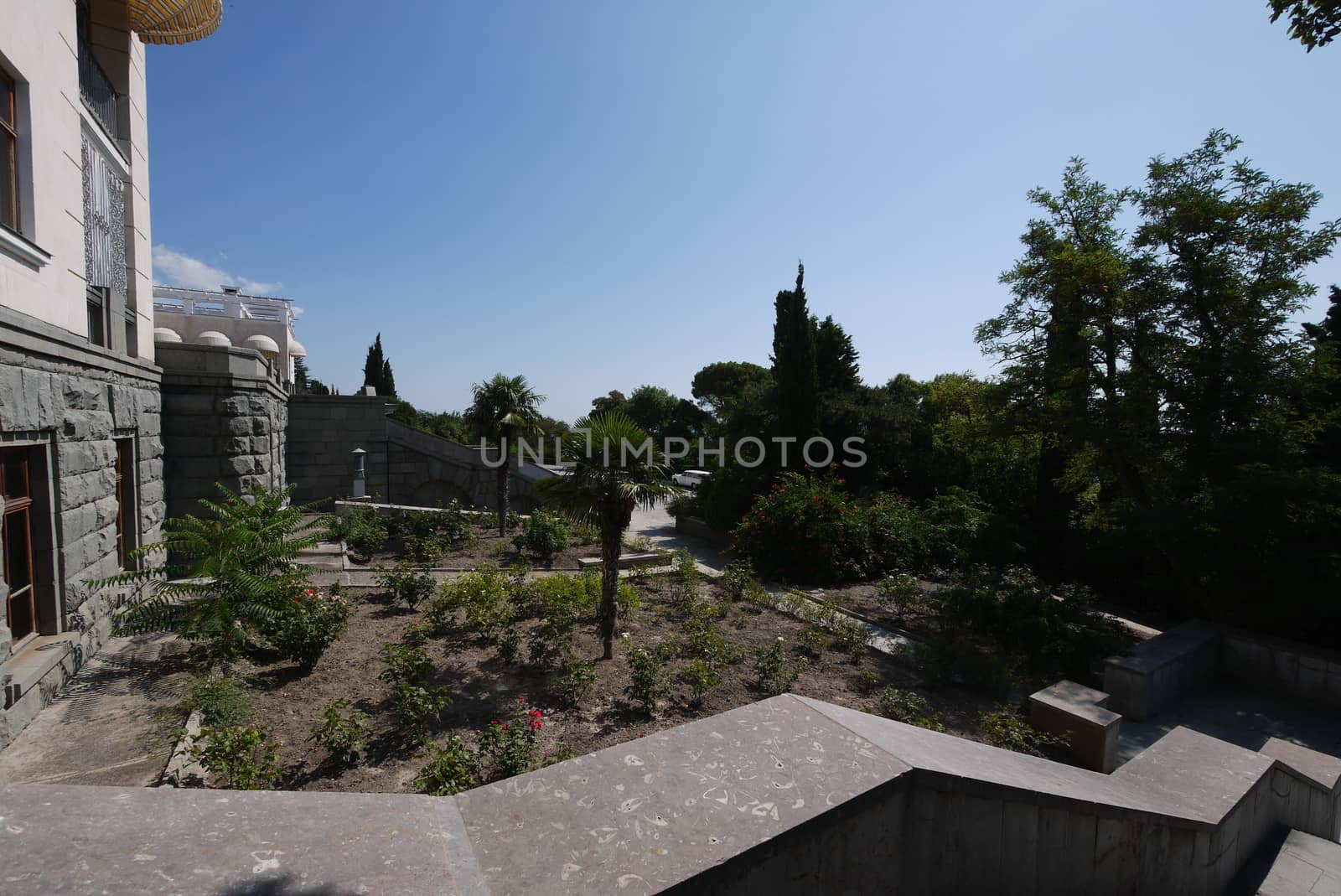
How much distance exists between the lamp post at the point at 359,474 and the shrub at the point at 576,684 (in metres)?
10.7

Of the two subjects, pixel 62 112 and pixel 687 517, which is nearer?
pixel 62 112

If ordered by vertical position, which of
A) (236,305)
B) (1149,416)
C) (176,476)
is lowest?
(176,476)

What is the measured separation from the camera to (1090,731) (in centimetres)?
498

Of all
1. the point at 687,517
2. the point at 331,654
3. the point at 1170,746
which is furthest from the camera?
the point at 687,517

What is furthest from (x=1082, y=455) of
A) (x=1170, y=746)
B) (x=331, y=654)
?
(x=331, y=654)

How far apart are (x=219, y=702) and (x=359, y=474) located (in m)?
11.2

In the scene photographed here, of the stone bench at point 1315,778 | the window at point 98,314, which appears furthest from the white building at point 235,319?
the stone bench at point 1315,778

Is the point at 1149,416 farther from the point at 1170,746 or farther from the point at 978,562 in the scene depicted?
the point at 1170,746

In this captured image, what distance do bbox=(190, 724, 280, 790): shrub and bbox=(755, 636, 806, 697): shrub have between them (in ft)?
12.6

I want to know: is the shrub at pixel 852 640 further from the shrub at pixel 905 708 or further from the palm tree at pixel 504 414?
the palm tree at pixel 504 414

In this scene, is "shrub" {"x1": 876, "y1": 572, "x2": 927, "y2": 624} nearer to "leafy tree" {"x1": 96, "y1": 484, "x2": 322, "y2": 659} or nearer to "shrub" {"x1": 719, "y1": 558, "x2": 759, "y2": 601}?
"shrub" {"x1": 719, "y1": 558, "x2": 759, "y2": 601}

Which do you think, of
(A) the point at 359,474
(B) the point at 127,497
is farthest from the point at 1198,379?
(A) the point at 359,474

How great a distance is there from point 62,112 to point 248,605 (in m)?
4.72

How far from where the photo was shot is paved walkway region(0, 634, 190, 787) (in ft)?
12.3
